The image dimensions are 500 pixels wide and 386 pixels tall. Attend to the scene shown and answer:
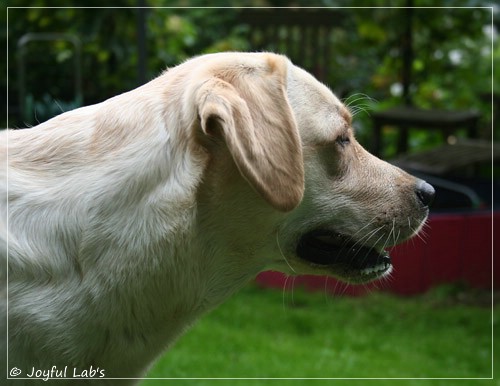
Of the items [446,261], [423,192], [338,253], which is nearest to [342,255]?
[338,253]

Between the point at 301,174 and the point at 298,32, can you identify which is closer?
the point at 301,174

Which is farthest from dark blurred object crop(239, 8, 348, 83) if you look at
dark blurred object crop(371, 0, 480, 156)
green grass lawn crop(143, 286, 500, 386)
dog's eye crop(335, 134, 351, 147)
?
dog's eye crop(335, 134, 351, 147)

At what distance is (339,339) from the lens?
5.32m

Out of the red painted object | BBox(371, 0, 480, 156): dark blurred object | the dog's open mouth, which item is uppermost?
the dog's open mouth

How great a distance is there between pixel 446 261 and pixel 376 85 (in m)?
3.07

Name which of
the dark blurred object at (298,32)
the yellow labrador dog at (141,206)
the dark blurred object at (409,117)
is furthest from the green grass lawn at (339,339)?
the dark blurred object at (298,32)

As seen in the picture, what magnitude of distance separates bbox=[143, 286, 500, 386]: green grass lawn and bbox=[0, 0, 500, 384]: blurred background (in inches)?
0.8

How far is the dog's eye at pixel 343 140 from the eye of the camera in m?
2.34

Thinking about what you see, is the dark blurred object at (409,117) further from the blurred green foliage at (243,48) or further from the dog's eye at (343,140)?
the dog's eye at (343,140)

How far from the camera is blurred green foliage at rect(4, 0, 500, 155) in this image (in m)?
6.84

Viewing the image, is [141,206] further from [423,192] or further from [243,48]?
[243,48]

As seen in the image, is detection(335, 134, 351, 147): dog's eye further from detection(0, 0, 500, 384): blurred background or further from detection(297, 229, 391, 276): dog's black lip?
detection(0, 0, 500, 384): blurred background

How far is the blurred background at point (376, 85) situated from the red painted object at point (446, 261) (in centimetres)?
1

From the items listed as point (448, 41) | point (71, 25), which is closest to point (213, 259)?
point (71, 25)
